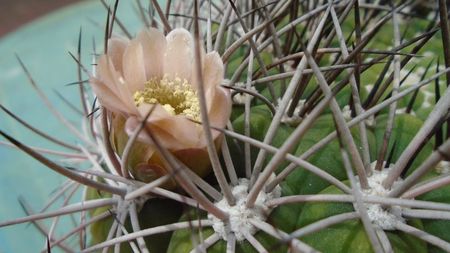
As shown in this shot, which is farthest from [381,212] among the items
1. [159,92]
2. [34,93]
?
[34,93]

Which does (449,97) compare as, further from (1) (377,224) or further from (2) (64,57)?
(2) (64,57)

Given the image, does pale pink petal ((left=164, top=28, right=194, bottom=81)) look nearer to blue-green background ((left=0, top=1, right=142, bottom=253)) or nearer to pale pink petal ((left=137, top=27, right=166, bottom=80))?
pale pink petal ((left=137, top=27, right=166, bottom=80))

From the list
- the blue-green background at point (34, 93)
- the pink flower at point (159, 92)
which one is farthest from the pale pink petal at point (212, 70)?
the blue-green background at point (34, 93)

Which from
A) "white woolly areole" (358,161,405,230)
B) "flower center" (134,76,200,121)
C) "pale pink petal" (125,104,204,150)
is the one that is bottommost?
"white woolly areole" (358,161,405,230)

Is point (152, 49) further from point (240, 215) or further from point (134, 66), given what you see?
point (240, 215)

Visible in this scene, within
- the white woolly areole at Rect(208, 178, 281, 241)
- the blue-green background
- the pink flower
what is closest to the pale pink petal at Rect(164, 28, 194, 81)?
the pink flower

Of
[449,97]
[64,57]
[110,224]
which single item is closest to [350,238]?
[449,97]
